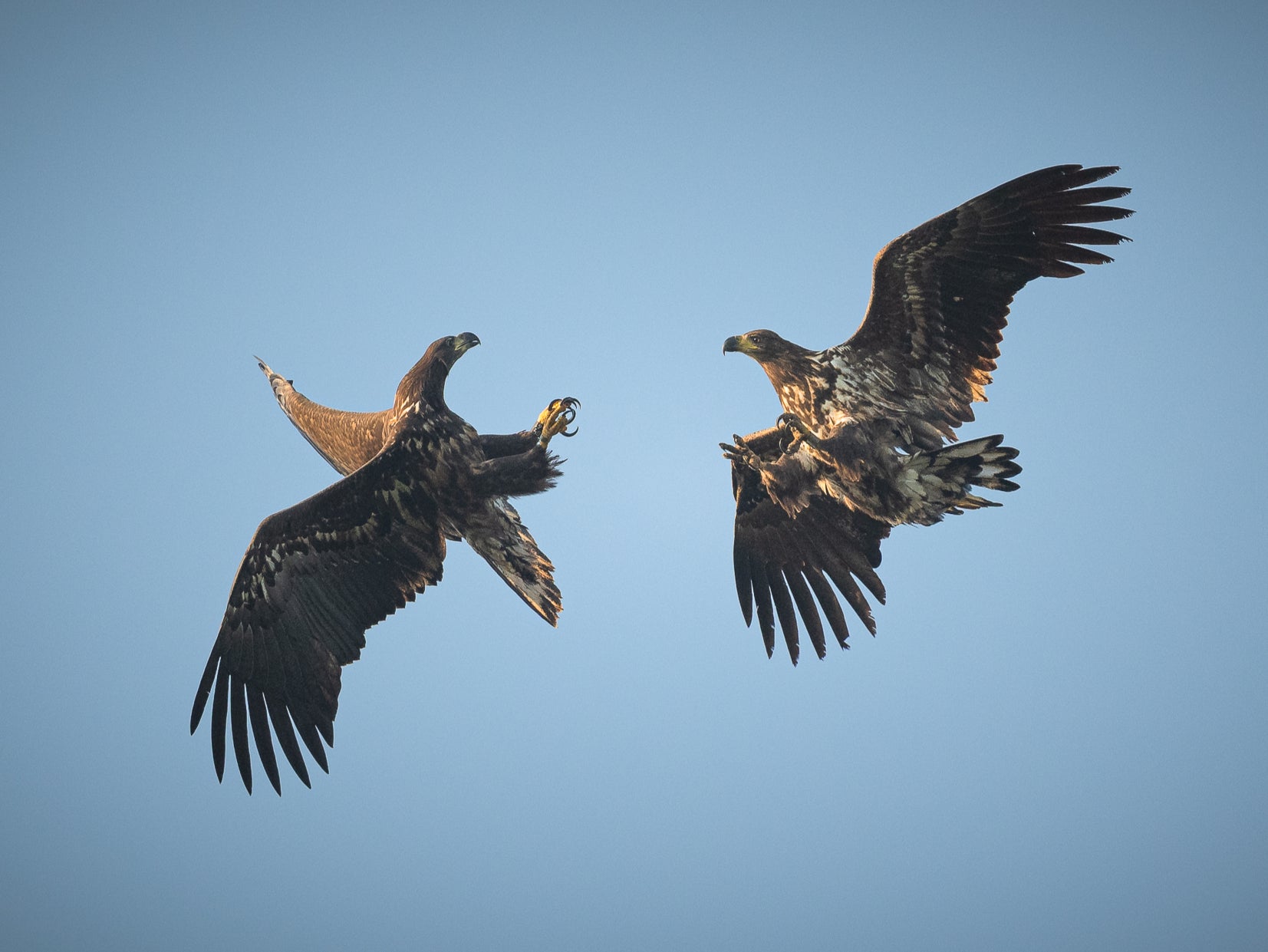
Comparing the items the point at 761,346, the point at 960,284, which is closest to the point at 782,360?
the point at 761,346

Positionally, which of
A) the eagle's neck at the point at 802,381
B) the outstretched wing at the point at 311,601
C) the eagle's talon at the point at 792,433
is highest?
the eagle's neck at the point at 802,381

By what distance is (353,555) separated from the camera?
36.2 ft

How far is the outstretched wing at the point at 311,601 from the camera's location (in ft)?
35.0

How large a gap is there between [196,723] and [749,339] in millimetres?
5690

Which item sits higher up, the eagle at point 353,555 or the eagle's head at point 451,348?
the eagle's head at point 451,348

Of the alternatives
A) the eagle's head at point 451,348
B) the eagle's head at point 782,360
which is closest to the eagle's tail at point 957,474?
the eagle's head at point 782,360

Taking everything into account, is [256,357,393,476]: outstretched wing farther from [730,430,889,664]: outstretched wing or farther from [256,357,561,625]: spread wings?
[730,430,889,664]: outstretched wing

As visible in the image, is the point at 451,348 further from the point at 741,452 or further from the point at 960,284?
the point at 960,284

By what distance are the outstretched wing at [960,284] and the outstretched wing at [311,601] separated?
397 centimetres

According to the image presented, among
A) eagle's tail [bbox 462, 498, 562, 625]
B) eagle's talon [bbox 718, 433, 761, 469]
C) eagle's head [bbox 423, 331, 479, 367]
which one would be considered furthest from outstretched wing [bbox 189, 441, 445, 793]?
eagle's talon [bbox 718, 433, 761, 469]

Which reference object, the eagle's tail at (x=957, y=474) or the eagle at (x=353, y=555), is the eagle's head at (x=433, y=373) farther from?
the eagle's tail at (x=957, y=474)

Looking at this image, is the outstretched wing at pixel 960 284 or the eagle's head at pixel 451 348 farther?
the eagle's head at pixel 451 348

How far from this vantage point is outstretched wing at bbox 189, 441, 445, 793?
10680 millimetres

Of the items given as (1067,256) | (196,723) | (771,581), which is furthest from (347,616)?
(1067,256)
